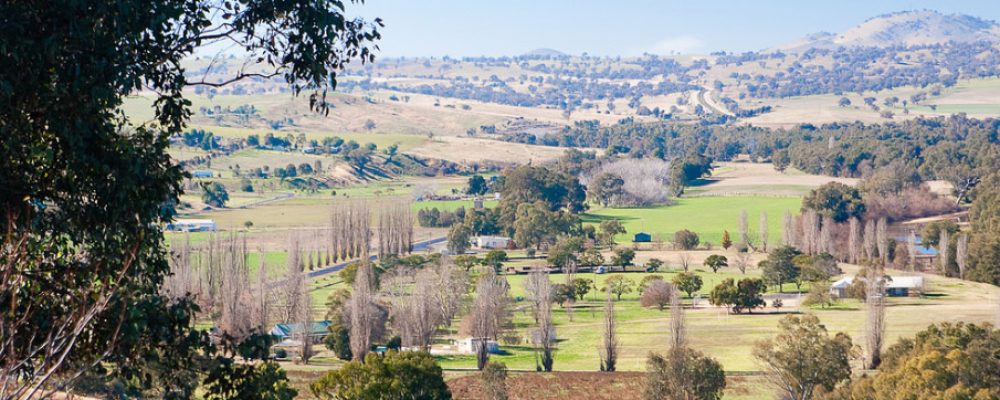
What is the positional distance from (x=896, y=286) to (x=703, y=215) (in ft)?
99.7

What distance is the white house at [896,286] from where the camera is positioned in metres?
51.7

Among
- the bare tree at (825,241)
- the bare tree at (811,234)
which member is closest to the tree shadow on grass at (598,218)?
the bare tree at (811,234)

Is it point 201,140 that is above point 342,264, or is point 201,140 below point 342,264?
above

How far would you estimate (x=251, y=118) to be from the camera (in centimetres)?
15400

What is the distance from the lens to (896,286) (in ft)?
173

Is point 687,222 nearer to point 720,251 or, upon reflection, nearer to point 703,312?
point 720,251

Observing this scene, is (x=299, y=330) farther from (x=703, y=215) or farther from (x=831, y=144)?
(x=831, y=144)

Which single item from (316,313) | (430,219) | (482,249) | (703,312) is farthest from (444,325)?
(430,219)

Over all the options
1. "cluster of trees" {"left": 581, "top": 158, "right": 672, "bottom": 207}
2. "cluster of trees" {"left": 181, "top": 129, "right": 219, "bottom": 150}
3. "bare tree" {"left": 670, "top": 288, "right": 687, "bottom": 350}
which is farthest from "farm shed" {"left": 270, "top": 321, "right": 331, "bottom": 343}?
"cluster of trees" {"left": 181, "top": 129, "right": 219, "bottom": 150}

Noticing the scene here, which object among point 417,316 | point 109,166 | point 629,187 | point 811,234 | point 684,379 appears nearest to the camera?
point 109,166

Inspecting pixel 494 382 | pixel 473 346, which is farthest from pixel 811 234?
pixel 494 382

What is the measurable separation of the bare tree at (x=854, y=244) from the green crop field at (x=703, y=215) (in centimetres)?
597

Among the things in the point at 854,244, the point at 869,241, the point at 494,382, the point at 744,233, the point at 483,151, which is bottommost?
the point at 744,233

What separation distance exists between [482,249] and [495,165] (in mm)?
44040
